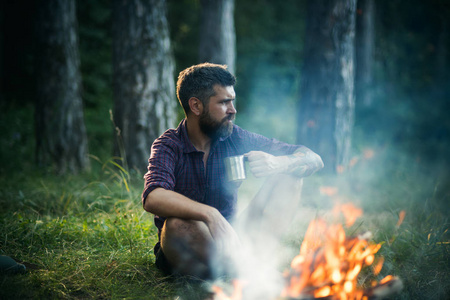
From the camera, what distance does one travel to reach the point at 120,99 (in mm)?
4938

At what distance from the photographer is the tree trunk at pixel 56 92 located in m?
6.20

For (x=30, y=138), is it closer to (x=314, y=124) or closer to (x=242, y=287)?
(x=314, y=124)

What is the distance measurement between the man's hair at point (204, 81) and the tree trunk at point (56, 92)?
4349 mm

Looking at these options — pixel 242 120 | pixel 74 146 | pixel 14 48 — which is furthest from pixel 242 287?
pixel 14 48

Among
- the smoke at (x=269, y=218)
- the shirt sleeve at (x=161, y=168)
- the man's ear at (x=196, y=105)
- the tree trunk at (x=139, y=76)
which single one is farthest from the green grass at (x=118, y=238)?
the man's ear at (x=196, y=105)

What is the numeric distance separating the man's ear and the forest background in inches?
50.7

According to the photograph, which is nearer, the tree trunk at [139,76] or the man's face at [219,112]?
the man's face at [219,112]

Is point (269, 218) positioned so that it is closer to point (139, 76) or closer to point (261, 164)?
point (261, 164)

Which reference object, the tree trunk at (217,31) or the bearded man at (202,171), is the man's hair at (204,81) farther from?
the tree trunk at (217,31)

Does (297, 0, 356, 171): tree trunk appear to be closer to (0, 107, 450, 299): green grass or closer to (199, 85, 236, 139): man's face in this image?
(0, 107, 450, 299): green grass

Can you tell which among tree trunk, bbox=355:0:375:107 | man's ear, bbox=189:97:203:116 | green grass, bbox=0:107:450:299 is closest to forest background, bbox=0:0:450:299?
green grass, bbox=0:107:450:299

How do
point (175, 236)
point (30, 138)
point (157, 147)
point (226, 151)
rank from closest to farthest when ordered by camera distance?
point (175, 236), point (157, 147), point (226, 151), point (30, 138)

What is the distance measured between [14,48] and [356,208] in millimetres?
13365

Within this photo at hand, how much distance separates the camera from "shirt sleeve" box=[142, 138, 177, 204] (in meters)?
2.30
